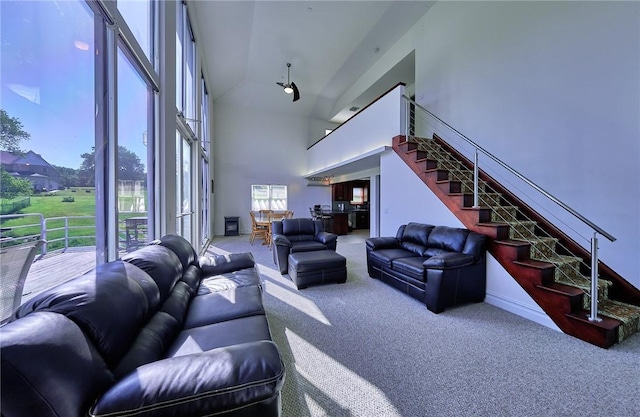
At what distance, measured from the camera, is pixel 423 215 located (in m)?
4.24

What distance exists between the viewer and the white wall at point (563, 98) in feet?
8.96

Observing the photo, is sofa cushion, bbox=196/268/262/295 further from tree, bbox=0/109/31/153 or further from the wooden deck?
tree, bbox=0/109/31/153

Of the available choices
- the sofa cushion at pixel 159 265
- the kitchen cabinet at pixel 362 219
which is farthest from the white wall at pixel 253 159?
the sofa cushion at pixel 159 265

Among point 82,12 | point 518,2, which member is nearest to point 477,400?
point 82,12

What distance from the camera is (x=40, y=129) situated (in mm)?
1299

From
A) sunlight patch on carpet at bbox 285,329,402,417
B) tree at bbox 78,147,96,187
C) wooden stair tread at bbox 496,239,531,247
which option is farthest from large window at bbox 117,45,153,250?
wooden stair tread at bbox 496,239,531,247

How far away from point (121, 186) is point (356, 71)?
7737 millimetres

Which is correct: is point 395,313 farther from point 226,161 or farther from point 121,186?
point 226,161

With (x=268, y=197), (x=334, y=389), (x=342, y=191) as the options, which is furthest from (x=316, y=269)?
A: (x=342, y=191)

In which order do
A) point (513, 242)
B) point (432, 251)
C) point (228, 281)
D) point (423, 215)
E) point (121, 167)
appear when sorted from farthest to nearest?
point (423, 215)
point (432, 251)
point (513, 242)
point (228, 281)
point (121, 167)

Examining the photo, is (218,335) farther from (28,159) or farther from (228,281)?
(28,159)

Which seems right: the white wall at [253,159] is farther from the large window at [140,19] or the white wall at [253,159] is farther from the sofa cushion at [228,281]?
the sofa cushion at [228,281]

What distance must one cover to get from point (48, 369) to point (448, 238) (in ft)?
12.2

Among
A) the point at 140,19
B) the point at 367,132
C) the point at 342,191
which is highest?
the point at 140,19
